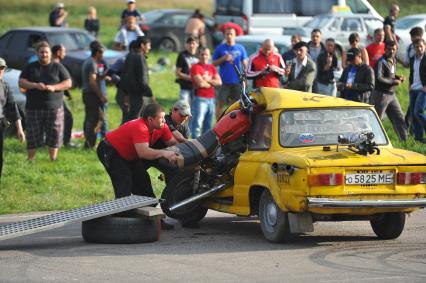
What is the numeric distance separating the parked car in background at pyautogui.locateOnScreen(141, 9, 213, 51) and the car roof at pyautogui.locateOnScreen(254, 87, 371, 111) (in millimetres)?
26823

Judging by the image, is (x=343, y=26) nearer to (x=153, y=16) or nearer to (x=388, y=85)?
(x=153, y=16)

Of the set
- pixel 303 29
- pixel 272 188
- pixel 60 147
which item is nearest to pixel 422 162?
pixel 272 188

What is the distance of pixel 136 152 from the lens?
1349 centimetres

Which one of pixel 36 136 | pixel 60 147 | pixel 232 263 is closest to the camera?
pixel 232 263

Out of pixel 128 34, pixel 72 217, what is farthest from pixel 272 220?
pixel 128 34

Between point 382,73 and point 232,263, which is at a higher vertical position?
point 382,73

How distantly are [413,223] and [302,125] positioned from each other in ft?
7.32

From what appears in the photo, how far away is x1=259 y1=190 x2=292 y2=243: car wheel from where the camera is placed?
12.2 meters

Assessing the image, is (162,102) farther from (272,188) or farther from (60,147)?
(272,188)

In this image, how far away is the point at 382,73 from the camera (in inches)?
800

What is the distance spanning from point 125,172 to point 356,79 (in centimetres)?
724

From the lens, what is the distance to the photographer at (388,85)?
20.3 meters

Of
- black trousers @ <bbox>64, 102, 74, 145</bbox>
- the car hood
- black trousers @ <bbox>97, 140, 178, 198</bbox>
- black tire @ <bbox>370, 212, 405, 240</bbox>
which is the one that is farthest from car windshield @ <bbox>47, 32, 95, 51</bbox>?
the car hood

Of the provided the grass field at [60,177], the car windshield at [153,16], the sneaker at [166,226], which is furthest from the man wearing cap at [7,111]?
the car windshield at [153,16]
